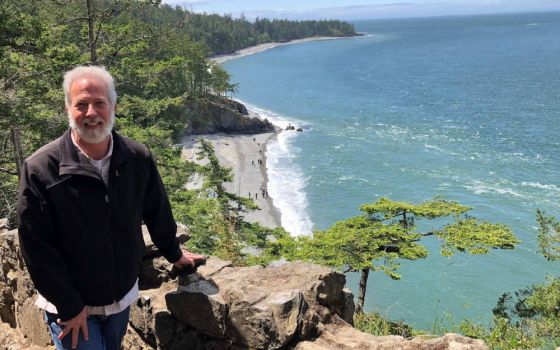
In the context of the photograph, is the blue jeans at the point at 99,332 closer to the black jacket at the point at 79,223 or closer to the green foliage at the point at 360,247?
the black jacket at the point at 79,223

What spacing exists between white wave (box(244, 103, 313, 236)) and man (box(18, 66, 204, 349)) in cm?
3231

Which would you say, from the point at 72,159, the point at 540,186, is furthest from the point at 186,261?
the point at 540,186

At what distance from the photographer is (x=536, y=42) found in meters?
170

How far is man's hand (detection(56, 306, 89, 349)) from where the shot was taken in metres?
3.26

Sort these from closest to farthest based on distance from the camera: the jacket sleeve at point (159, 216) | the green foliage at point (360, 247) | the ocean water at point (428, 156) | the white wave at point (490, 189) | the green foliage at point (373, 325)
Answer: the jacket sleeve at point (159, 216) < the green foliage at point (373, 325) < the green foliage at point (360, 247) < the ocean water at point (428, 156) < the white wave at point (490, 189)

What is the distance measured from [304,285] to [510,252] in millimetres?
31300

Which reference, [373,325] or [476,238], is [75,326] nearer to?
[373,325]

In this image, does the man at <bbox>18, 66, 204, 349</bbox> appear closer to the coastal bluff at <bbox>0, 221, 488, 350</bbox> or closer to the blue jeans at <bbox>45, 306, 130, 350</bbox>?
the blue jeans at <bbox>45, 306, 130, 350</bbox>

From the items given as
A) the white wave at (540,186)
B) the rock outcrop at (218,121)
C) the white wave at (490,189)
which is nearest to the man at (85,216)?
the white wave at (490,189)

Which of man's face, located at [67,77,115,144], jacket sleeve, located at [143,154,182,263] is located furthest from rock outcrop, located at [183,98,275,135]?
man's face, located at [67,77,115,144]

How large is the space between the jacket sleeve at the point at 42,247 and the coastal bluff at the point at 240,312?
129 centimetres

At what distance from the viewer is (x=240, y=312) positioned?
4.13 m

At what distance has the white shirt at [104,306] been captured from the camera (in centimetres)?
320

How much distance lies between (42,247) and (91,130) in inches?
32.2
